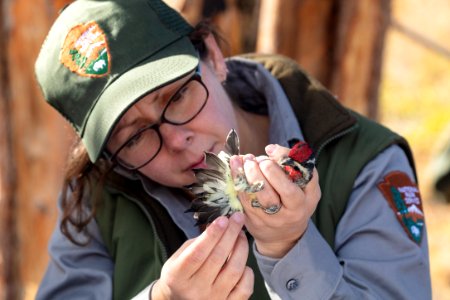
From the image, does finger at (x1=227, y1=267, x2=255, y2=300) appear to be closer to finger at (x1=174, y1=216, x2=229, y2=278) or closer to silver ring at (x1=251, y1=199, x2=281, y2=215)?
finger at (x1=174, y1=216, x2=229, y2=278)

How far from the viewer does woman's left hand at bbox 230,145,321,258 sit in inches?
61.8

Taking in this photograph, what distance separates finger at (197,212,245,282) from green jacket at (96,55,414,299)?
46 cm

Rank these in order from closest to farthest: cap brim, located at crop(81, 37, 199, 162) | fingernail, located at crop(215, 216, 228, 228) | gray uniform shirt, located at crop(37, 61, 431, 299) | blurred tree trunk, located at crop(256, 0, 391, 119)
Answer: fingernail, located at crop(215, 216, 228, 228) → gray uniform shirt, located at crop(37, 61, 431, 299) → cap brim, located at crop(81, 37, 199, 162) → blurred tree trunk, located at crop(256, 0, 391, 119)

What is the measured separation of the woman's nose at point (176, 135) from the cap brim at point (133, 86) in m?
0.13

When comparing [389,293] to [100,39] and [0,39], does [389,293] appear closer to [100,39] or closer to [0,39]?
[100,39]

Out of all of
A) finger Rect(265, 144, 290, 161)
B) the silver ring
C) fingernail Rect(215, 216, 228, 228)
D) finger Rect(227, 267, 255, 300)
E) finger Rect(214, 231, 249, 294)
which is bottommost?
finger Rect(227, 267, 255, 300)

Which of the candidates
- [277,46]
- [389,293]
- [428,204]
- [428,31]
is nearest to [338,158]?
[389,293]

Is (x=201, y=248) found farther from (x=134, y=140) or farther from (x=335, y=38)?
(x=335, y=38)

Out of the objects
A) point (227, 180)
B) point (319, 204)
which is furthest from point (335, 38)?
point (227, 180)

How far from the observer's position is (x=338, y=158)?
2.16 metres

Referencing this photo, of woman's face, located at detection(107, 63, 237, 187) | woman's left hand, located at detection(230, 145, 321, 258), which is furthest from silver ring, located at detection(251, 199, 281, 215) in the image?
woman's face, located at detection(107, 63, 237, 187)

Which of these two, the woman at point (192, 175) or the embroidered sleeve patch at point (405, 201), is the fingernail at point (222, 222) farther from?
the embroidered sleeve patch at point (405, 201)

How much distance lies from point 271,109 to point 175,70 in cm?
43

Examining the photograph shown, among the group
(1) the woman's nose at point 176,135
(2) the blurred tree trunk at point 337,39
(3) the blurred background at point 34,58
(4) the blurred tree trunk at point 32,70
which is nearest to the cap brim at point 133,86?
(1) the woman's nose at point 176,135
